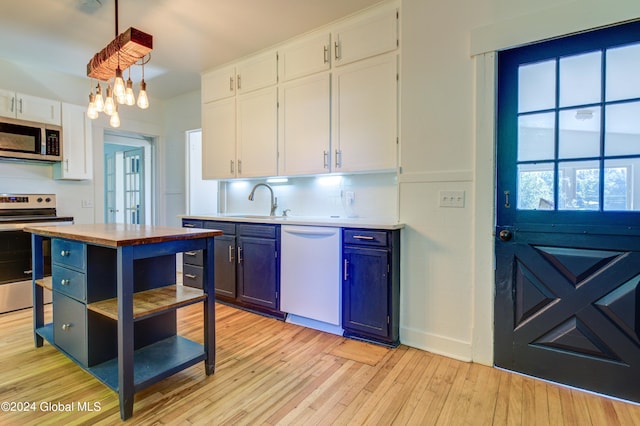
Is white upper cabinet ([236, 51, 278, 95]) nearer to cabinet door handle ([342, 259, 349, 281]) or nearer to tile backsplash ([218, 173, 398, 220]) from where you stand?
tile backsplash ([218, 173, 398, 220])

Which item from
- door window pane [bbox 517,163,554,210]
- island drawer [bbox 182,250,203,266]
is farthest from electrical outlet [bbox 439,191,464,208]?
island drawer [bbox 182,250,203,266]

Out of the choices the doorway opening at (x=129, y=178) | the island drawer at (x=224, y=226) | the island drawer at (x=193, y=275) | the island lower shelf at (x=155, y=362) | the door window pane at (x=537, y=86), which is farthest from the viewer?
the doorway opening at (x=129, y=178)

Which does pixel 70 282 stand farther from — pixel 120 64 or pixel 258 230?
pixel 120 64

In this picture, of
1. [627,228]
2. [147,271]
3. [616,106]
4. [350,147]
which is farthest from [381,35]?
[147,271]

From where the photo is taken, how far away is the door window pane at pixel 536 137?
1.96 m

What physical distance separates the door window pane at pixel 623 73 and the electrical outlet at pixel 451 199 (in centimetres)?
93

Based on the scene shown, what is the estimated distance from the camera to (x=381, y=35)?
2.56 m

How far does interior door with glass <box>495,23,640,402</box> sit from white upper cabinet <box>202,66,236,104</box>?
2714mm

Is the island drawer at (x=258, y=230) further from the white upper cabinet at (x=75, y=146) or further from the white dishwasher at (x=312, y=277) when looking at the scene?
the white upper cabinet at (x=75, y=146)

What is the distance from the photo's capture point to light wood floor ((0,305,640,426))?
1.62m

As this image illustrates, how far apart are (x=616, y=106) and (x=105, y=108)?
3209 millimetres

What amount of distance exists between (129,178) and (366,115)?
15.0 feet

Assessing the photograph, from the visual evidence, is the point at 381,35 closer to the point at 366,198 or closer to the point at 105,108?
the point at 366,198

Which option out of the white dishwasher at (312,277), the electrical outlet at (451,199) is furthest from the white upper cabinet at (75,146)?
the electrical outlet at (451,199)
